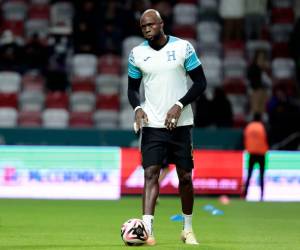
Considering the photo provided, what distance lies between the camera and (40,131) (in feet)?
72.0

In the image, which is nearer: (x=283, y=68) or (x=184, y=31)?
(x=283, y=68)

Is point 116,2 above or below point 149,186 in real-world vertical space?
above

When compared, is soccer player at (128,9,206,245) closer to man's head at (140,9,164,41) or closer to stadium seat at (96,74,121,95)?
man's head at (140,9,164,41)

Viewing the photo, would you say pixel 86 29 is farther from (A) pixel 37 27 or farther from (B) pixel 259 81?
(B) pixel 259 81

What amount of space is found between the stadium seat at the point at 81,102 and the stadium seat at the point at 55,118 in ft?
1.19

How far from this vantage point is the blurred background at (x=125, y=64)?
75.7ft

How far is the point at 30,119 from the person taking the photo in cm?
2416

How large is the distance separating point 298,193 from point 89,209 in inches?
222

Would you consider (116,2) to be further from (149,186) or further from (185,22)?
(149,186)

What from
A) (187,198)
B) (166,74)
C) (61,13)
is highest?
(61,13)

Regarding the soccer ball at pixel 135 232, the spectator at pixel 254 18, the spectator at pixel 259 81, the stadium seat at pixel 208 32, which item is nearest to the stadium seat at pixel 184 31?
the stadium seat at pixel 208 32

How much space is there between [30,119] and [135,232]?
47.4 ft

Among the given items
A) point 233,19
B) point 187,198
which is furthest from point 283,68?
point 187,198

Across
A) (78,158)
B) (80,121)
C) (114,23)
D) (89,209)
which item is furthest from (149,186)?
(114,23)
